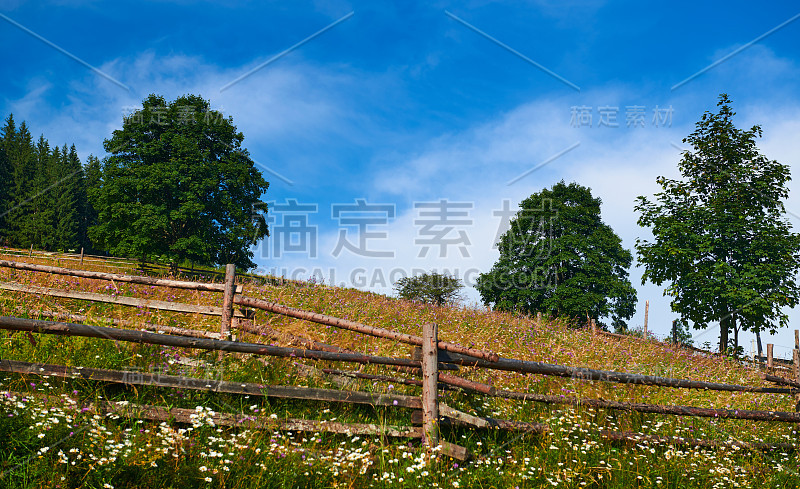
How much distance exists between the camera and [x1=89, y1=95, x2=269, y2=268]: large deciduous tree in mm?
24094

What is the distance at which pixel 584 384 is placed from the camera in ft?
26.0

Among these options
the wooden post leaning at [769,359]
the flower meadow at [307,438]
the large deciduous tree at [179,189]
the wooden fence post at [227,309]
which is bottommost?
the wooden post leaning at [769,359]

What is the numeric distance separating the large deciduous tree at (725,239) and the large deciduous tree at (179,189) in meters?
22.4

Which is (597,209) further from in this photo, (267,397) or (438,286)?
(267,397)

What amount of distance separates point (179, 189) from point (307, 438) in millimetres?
23505

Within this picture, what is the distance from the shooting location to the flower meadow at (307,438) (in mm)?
4109

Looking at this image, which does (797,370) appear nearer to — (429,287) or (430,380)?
(430,380)

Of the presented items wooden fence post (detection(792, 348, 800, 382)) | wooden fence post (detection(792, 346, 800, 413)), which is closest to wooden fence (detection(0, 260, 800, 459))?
wooden fence post (detection(792, 346, 800, 413))

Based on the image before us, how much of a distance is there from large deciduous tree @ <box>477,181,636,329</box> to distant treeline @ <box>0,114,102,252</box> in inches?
1988

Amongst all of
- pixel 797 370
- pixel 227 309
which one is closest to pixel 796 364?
pixel 797 370

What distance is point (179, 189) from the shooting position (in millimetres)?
25062

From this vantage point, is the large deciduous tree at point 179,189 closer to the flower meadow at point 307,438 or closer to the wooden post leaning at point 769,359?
the flower meadow at point 307,438

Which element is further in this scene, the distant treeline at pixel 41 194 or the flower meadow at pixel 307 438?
the distant treeline at pixel 41 194

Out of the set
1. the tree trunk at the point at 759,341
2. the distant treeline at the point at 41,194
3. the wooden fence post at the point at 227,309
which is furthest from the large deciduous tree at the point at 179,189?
the distant treeline at the point at 41,194
